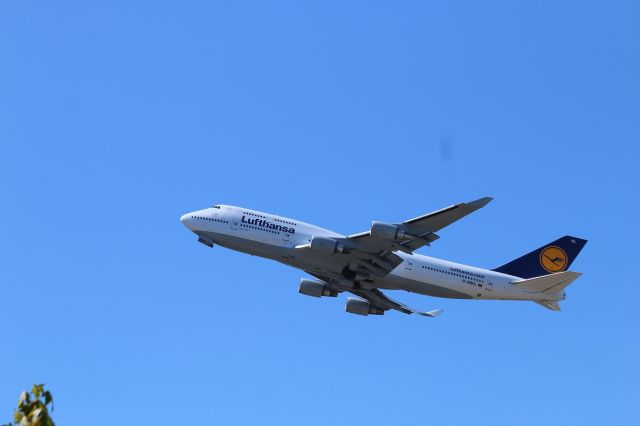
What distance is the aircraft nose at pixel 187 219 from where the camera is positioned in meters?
59.1

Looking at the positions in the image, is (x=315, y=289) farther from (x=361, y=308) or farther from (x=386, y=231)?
(x=386, y=231)

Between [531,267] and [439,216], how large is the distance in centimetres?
1553

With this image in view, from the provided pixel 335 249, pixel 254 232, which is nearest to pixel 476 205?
pixel 335 249

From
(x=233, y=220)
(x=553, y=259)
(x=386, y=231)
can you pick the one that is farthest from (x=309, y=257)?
(x=553, y=259)

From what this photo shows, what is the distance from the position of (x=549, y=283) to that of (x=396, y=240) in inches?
482

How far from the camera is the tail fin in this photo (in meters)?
62.7

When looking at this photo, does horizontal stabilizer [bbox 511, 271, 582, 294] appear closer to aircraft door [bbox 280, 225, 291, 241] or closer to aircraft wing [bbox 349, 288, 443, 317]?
aircraft wing [bbox 349, 288, 443, 317]

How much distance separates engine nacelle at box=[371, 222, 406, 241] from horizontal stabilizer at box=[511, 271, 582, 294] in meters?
11.7

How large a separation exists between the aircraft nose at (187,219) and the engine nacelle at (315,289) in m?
10.0

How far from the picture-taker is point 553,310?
5878cm

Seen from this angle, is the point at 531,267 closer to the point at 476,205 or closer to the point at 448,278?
the point at 448,278

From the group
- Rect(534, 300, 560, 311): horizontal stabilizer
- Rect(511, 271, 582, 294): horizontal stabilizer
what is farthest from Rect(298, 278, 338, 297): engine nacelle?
Rect(534, 300, 560, 311): horizontal stabilizer

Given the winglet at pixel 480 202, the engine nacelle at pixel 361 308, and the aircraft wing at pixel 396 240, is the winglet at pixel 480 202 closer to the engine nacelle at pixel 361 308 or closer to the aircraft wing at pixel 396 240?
the aircraft wing at pixel 396 240

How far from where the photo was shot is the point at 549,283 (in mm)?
57906
